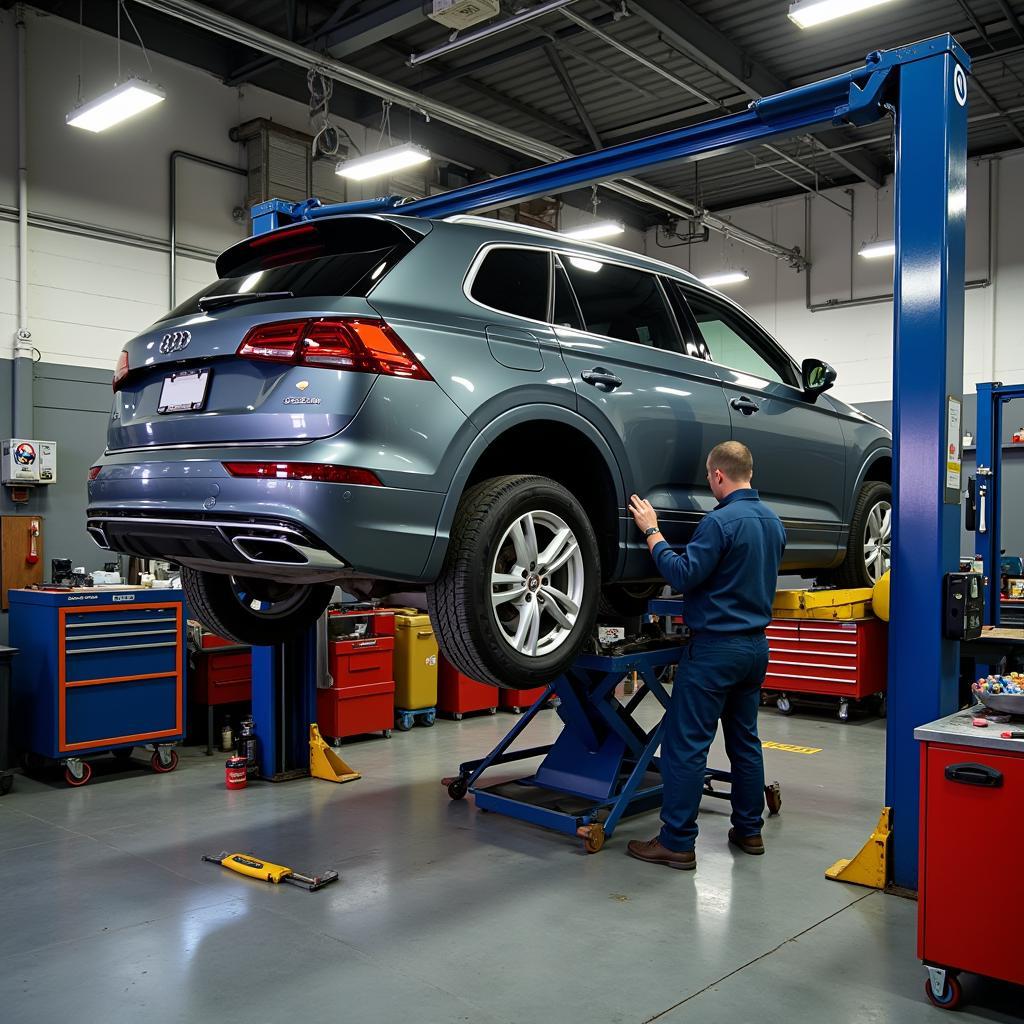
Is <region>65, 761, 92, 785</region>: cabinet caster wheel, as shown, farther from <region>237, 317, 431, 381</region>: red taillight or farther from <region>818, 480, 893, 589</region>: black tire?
<region>818, 480, 893, 589</region>: black tire

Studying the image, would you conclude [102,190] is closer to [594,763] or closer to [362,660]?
[362,660]

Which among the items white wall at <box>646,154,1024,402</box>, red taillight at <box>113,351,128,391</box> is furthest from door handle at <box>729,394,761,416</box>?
white wall at <box>646,154,1024,402</box>

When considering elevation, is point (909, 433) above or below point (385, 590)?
above

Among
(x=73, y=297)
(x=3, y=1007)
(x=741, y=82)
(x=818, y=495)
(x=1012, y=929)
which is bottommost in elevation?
(x=3, y=1007)

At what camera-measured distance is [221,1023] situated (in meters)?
2.65

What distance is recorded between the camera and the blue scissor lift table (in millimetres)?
4242

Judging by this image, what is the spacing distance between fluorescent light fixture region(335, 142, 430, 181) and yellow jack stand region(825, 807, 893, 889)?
620 centimetres

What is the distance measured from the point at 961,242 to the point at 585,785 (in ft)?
9.39

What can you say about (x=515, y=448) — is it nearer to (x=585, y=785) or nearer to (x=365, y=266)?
(x=365, y=266)

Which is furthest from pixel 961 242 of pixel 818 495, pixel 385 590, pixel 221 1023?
pixel 221 1023

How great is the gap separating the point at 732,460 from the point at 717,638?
738mm

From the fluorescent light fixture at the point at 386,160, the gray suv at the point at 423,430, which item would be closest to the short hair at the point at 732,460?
the gray suv at the point at 423,430

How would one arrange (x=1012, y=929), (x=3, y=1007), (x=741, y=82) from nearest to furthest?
(x=1012, y=929)
(x=3, y=1007)
(x=741, y=82)

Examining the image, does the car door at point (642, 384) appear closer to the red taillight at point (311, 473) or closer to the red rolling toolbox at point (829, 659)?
the red taillight at point (311, 473)
